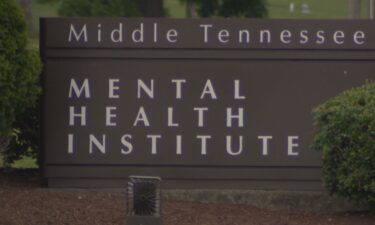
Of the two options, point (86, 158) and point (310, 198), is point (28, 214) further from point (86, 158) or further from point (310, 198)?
point (310, 198)

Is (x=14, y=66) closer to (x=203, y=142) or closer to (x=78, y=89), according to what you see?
(x=78, y=89)

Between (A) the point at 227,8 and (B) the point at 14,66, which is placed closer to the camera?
(B) the point at 14,66

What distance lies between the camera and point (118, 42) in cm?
862

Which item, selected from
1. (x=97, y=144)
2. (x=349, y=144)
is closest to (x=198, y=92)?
(x=97, y=144)

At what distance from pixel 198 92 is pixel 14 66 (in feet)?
5.55

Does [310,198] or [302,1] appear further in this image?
[302,1]

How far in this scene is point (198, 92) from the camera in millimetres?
8617

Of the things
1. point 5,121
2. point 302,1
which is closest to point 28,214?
point 5,121

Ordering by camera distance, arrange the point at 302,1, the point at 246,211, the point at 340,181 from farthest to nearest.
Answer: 1. the point at 302,1
2. the point at 246,211
3. the point at 340,181

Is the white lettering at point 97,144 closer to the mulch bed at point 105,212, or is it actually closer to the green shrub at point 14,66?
the mulch bed at point 105,212

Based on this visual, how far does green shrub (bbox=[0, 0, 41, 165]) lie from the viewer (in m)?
7.86

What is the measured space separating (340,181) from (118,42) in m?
2.43

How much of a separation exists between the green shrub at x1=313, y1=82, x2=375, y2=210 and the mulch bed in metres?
0.49

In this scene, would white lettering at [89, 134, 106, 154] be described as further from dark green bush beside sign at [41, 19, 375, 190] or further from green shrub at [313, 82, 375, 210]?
green shrub at [313, 82, 375, 210]
